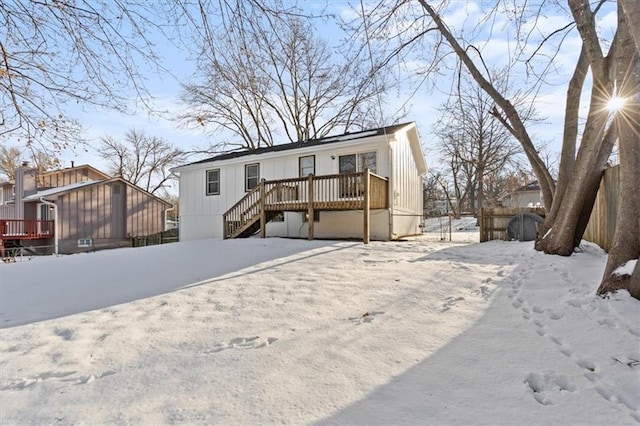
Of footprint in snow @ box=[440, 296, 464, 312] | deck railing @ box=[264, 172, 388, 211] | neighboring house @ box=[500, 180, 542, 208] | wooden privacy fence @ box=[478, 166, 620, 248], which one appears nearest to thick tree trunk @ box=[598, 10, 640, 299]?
footprint in snow @ box=[440, 296, 464, 312]

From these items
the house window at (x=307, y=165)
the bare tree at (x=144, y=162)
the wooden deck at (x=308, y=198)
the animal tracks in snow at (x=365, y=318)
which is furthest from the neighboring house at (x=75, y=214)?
the animal tracks in snow at (x=365, y=318)

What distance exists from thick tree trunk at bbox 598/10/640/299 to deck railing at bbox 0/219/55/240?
78.3ft

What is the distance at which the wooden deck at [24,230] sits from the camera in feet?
57.5

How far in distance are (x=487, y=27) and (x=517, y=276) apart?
523cm

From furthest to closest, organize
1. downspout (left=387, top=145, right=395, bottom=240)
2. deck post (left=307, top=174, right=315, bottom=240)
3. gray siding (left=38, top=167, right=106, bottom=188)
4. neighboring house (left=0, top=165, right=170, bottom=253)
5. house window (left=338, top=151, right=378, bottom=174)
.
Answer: gray siding (left=38, top=167, right=106, bottom=188) < neighboring house (left=0, top=165, right=170, bottom=253) < house window (left=338, top=151, right=378, bottom=174) < downspout (left=387, top=145, right=395, bottom=240) < deck post (left=307, top=174, right=315, bottom=240)

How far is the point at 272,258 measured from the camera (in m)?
7.27

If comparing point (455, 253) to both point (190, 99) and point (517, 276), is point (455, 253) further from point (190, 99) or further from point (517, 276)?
point (190, 99)

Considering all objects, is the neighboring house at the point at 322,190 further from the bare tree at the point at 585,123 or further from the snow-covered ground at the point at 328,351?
the snow-covered ground at the point at 328,351

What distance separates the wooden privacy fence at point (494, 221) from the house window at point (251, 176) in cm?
887

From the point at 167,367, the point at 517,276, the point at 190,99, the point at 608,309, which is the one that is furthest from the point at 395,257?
the point at 190,99

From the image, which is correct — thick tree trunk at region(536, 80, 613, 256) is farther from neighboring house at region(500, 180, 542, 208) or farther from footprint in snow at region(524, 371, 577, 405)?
neighboring house at region(500, 180, 542, 208)

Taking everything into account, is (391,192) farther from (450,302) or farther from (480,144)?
(480,144)

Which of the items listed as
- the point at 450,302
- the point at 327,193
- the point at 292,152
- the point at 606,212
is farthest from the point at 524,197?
the point at 450,302

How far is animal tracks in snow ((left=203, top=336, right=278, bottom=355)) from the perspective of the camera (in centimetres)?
287
